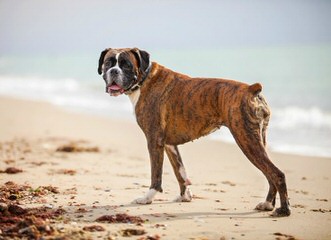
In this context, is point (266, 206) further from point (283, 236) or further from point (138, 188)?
point (138, 188)

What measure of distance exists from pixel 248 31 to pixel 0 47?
205 feet

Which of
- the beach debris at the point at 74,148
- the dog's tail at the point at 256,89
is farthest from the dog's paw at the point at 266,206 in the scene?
the beach debris at the point at 74,148

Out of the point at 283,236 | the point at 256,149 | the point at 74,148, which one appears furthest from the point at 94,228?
the point at 74,148

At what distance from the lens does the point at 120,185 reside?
8.27m

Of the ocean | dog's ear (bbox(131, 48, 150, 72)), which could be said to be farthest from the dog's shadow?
the ocean

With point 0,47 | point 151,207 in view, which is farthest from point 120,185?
point 0,47

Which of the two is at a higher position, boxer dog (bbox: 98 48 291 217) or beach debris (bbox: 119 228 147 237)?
boxer dog (bbox: 98 48 291 217)

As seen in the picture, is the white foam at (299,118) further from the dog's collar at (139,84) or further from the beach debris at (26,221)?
the beach debris at (26,221)

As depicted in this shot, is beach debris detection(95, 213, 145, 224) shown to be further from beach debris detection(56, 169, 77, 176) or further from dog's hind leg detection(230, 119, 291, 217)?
beach debris detection(56, 169, 77, 176)

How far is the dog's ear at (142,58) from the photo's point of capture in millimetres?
A: 6773

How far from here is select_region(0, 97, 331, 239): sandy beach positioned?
5.65m

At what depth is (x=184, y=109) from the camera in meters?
6.72

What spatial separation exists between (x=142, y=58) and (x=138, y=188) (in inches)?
85.9

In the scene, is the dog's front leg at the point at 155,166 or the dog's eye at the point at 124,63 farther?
the dog's front leg at the point at 155,166
